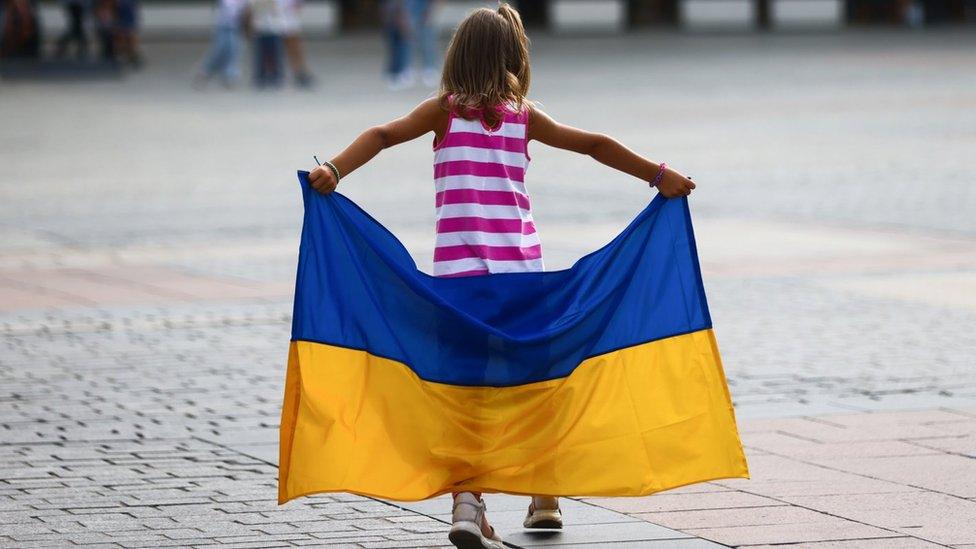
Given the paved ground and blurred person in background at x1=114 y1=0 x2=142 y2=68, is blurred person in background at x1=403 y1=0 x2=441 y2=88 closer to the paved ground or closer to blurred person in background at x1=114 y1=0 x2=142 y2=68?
the paved ground

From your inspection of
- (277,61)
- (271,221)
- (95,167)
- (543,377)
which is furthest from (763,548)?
(277,61)

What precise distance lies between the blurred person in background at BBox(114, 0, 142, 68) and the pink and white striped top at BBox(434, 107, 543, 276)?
2699 cm

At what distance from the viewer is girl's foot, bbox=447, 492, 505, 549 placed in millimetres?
4582

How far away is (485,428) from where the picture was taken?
4758 mm

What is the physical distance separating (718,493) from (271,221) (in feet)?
27.0

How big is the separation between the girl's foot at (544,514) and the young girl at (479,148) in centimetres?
21

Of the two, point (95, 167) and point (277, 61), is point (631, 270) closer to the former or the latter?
point (95, 167)

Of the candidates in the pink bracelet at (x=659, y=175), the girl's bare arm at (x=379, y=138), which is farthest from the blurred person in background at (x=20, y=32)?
the pink bracelet at (x=659, y=175)

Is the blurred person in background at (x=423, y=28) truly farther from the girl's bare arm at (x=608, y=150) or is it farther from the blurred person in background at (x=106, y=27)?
the girl's bare arm at (x=608, y=150)

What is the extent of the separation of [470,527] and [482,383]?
16.2 inches

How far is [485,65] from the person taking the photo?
4797mm

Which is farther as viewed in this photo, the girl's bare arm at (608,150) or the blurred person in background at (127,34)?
the blurred person in background at (127,34)

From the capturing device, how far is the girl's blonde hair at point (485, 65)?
4.79 meters

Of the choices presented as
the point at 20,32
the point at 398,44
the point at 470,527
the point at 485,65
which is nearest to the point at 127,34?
the point at 20,32
